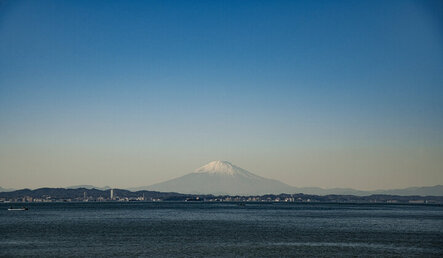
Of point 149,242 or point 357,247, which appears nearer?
point 357,247

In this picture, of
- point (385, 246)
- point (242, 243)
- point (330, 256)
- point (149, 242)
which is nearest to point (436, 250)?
point (385, 246)

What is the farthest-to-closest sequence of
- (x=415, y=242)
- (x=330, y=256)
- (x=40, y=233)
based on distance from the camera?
(x=40, y=233) → (x=415, y=242) → (x=330, y=256)

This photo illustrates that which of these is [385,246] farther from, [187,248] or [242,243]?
[187,248]

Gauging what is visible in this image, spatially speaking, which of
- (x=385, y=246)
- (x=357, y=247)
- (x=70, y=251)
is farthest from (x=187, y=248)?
(x=385, y=246)

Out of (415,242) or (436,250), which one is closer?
(436,250)

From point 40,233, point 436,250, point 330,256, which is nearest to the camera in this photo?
point 330,256

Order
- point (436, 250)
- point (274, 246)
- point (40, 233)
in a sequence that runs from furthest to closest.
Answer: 1. point (40, 233)
2. point (274, 246)
3. point (436, 250)

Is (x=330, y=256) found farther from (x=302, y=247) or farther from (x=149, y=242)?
(x=149, y=242)

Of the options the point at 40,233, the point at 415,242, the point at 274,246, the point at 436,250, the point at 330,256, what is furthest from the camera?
the point at 40,233
